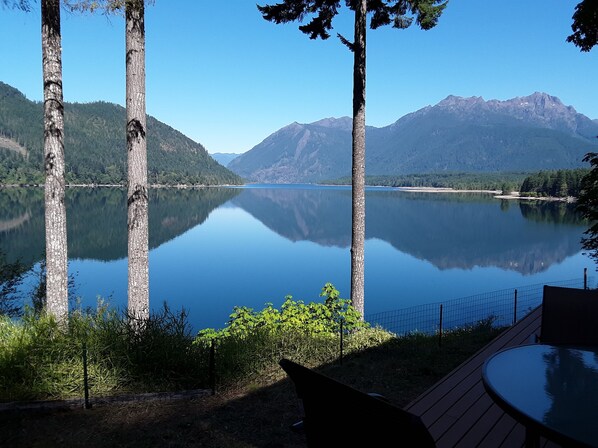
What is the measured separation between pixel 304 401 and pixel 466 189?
184m

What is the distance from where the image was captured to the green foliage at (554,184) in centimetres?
8912

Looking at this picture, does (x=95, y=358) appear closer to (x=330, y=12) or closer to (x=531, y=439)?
(x=531, y=439)

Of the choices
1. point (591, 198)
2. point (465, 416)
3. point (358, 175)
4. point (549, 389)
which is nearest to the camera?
point (549, 389)

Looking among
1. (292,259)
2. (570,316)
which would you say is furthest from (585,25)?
(292,259)

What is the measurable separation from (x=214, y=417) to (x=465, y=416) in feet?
8.25

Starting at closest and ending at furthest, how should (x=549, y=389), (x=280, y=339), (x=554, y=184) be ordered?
(x=549, y=389), (x=280, y=339), (x=554, y=184)

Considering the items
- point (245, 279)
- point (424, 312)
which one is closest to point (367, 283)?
point (424, 312)

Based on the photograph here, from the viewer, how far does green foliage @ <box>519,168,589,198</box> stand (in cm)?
8912

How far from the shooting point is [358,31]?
8.45 meters

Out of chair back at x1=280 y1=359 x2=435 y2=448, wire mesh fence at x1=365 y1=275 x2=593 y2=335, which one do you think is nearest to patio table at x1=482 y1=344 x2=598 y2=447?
chair back at x1=280 y1=359 x2=435 y2=448

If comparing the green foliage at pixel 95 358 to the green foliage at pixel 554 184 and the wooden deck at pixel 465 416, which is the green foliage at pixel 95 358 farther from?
the green foliage at pixel 554 184

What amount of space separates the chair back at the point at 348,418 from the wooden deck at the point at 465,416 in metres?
1.71

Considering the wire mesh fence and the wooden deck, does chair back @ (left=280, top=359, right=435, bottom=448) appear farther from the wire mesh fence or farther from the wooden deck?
the wire mesh fence

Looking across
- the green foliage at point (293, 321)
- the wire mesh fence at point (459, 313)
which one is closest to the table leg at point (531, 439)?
the green foliage at point (293, 321)
